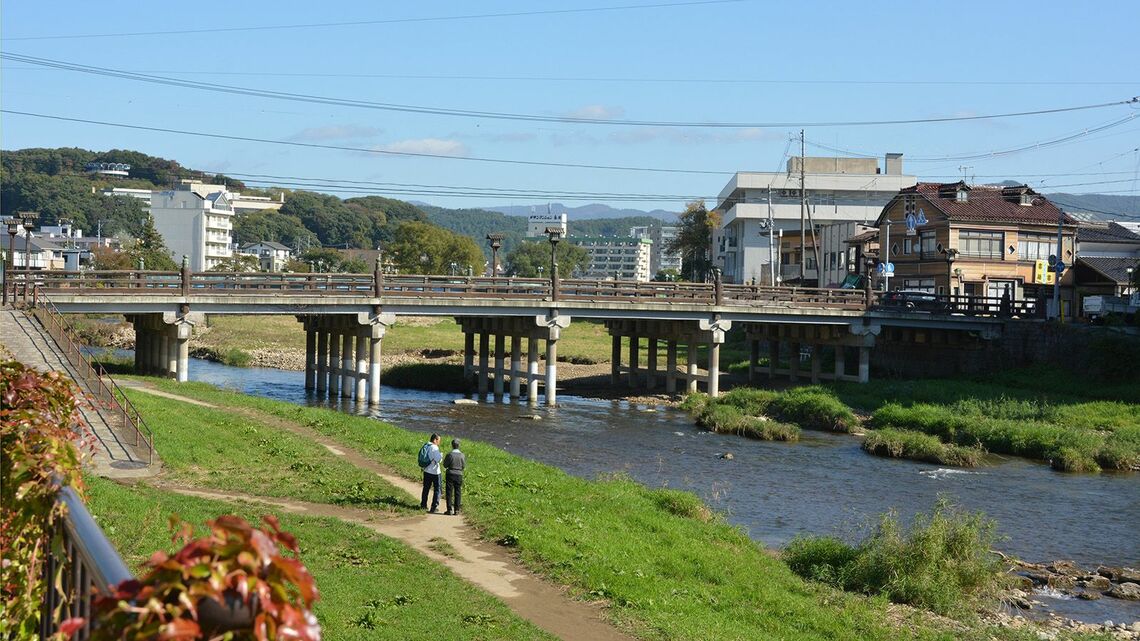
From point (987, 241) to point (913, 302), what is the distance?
10433 mm

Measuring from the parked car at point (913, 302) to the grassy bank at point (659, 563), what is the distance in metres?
37.9

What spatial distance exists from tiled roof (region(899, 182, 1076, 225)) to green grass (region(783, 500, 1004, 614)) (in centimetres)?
4935

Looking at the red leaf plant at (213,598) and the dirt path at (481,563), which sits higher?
the red leaf plant at (213,598)

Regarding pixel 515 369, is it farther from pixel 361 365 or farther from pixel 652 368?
pixel 652 368

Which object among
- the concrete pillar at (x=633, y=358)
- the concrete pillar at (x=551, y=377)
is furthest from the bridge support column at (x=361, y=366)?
the concrete pillar at (x=633, y=358)

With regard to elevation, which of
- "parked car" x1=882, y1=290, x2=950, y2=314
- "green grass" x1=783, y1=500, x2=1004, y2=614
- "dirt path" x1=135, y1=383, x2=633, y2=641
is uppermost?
"parked car" x1=882, y1=290, x2=950, y2=314

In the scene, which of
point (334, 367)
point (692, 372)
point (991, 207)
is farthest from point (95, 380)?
point (991, 207)

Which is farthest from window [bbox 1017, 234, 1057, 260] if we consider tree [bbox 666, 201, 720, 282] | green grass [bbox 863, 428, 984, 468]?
tree [bbox 666, 201, 720, 282]

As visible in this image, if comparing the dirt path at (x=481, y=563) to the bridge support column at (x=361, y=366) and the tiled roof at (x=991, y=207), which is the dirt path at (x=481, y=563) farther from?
the tiled roof at (x=991, y=207)

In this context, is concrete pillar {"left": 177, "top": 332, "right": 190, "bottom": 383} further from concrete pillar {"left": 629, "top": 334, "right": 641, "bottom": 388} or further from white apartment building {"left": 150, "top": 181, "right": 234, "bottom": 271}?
Answer: white apartment building {"left": 150, "top": 181, "right": 234, "bottom": 271}

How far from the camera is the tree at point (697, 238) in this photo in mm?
138625

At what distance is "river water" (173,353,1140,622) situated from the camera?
26.5 m

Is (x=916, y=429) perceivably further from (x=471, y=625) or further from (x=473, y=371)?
(x=471, y=625)

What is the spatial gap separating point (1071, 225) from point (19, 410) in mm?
69758
